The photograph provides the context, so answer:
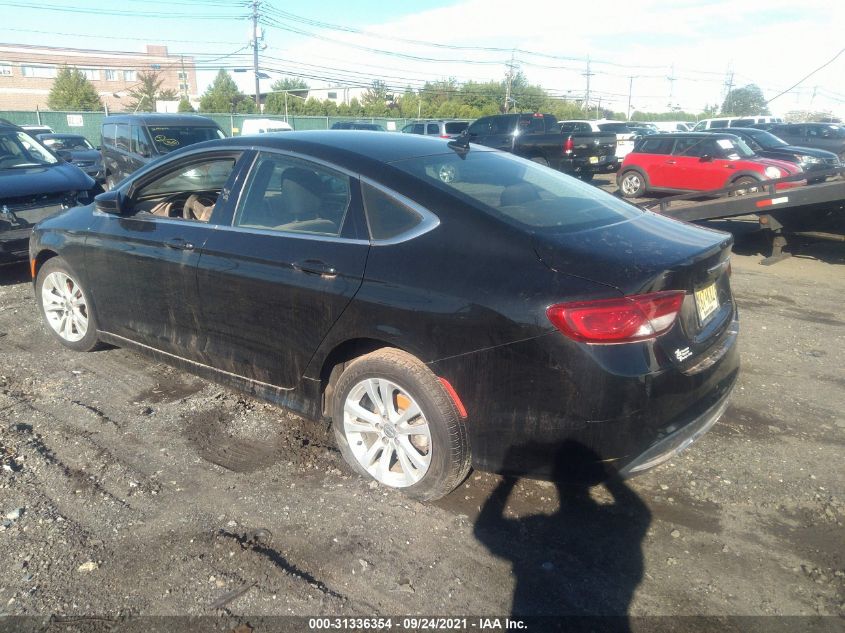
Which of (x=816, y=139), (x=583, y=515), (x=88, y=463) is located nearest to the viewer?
(x=583, y=515)

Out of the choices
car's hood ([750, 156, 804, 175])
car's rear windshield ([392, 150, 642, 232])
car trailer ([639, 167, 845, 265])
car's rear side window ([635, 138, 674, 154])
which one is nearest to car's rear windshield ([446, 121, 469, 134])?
car's rear side window ([635, 138, 674, 154])

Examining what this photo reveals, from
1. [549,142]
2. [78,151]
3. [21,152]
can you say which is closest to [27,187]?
[21,152]

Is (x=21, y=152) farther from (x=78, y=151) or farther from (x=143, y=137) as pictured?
(x=78, y=151)

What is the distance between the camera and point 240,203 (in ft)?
12.6

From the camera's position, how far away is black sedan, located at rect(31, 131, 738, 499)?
9.04 feet

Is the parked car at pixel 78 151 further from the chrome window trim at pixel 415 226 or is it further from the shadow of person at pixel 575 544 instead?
the shadow of person at pixel 575 544

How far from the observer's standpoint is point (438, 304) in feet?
9.71

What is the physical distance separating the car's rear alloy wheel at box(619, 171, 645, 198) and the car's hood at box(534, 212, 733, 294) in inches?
557

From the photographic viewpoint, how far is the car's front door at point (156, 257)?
4.00m

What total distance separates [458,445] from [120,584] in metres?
1.50

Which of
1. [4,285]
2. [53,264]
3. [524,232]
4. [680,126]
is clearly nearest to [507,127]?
[4,285]

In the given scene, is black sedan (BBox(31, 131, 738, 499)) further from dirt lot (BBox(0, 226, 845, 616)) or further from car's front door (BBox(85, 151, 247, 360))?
dirt lot (BBox(0, 226, 845, 616))

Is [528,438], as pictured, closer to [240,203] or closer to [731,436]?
[731,436]

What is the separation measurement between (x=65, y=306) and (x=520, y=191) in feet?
11.9
